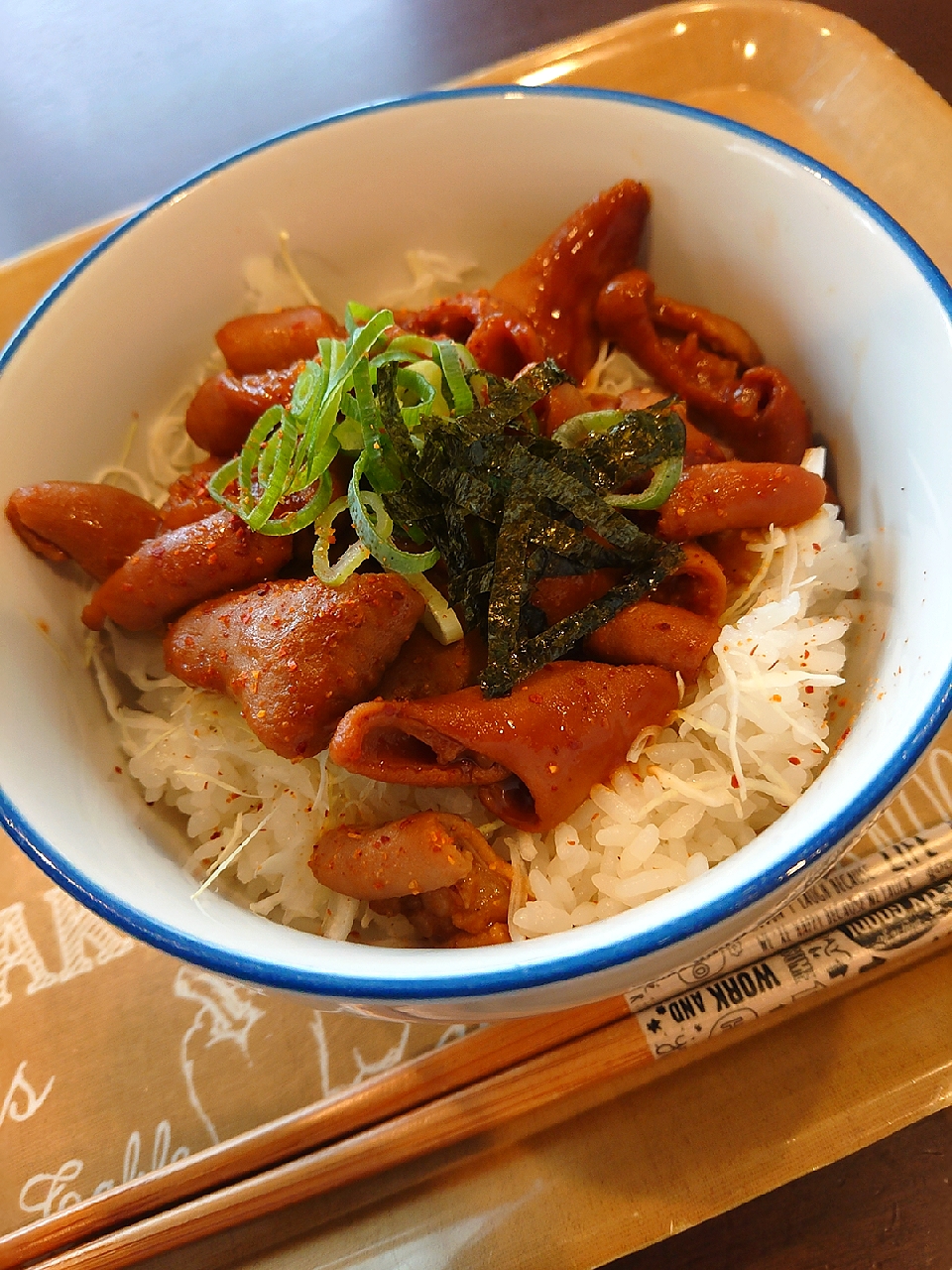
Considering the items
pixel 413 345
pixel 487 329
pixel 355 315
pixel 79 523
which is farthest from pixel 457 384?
pixel 79 523

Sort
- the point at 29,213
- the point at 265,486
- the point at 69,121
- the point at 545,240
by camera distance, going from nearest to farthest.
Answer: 1. the point at 265,486
2. the point at 545,240
3. the point at 29,213
4. the point at 69,121

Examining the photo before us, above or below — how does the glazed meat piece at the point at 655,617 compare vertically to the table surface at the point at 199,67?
below

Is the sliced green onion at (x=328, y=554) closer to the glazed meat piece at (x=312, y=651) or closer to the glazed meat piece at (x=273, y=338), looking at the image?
the glazed meat piece at (x=312, y=651)

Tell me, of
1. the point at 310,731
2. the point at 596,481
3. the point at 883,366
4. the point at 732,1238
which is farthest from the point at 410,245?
the point at 732,1238

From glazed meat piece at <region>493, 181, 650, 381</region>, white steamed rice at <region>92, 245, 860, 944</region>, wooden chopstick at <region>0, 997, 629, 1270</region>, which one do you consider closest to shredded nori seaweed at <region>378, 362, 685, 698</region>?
white steamed rice at <region>92, 245, 860, 944</region>

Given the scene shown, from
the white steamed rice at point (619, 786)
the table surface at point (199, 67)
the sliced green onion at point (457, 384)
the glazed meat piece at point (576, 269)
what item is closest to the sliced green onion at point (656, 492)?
the white steamed rice at point (619, 786)

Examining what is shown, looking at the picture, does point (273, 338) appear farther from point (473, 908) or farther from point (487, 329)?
point (473, 908)

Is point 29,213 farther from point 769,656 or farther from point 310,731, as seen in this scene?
point 769,656
